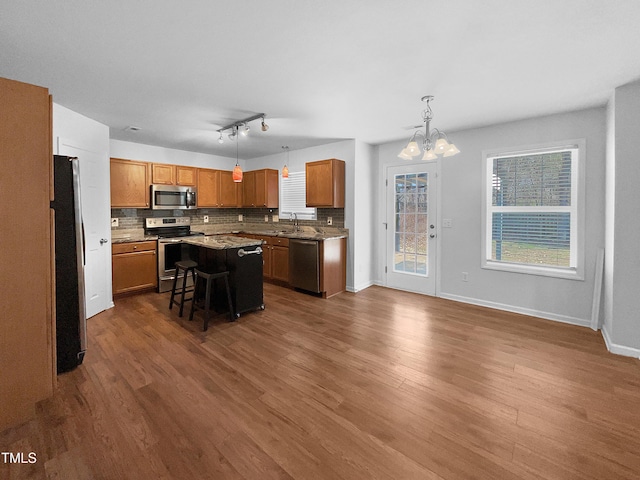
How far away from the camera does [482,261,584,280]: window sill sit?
11.2ft

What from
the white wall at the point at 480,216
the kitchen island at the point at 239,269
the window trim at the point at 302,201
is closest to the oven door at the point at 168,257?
the kitchen island at the point at 239,269

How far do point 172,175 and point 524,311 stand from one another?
5739 mm

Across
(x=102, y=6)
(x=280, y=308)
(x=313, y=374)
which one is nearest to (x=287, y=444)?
(x=313, y=374)

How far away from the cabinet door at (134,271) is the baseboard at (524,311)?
4.53 m

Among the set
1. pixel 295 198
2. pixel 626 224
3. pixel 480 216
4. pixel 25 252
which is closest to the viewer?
pixel 25 252

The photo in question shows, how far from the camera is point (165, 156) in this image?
526 centimetres

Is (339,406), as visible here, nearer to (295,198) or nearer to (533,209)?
(533,209)

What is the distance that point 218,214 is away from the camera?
621 centimetres

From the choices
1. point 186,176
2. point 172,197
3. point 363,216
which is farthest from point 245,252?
point 186,176

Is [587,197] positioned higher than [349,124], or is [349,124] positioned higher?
[349,124]

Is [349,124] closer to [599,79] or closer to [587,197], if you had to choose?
[599,79]

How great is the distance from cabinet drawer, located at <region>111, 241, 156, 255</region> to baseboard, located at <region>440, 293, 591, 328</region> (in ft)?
15.0

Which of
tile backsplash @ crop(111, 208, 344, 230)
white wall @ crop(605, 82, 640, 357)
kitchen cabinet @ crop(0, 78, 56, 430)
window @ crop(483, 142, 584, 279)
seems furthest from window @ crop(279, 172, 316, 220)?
white wall @ crop(605, 82, 640, 357)

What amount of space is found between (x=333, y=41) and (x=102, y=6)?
1362 millimetres
